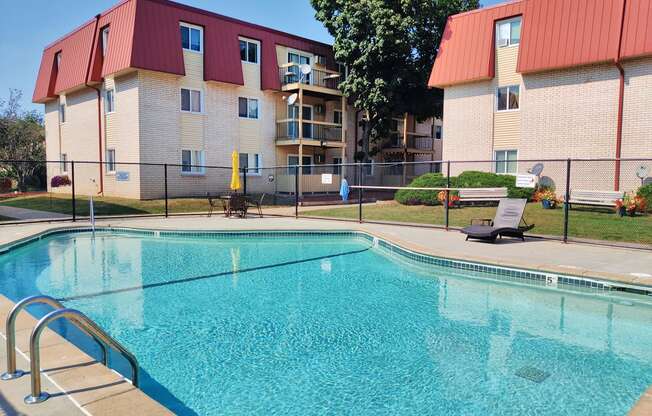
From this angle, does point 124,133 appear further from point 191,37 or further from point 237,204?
point 237,204

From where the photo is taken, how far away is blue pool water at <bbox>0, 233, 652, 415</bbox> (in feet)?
12.7

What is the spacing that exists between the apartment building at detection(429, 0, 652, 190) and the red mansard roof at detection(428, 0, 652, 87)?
0.12ft

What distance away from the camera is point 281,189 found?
86.3 ft

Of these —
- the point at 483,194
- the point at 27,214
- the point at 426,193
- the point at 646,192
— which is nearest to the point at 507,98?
the point at 426,193

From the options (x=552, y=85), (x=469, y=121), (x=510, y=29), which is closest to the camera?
(x=552, y=85)

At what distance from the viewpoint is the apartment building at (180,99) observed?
20.6 meters

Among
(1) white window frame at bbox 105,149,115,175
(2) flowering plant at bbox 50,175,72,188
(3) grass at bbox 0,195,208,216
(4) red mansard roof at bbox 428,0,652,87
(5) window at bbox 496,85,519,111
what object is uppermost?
(4) red mansard roof at bbox 428,0,652,87

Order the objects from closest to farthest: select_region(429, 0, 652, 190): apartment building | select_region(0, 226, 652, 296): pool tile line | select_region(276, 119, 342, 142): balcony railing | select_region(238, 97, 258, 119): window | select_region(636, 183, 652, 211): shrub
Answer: select_region(0, 226, 652, 296): pool tile line → select_region(636, 183, 652, 211): shrub → select_region(429, 0, 652, 190): apartment building → select_region(238, 97, 258, 119): window → select_region(276, 119, 342, 142): balcony railing

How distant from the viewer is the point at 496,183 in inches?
691

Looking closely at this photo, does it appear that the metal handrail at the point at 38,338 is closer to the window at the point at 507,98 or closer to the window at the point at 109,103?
the window at the point at 507,98

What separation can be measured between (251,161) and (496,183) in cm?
1346

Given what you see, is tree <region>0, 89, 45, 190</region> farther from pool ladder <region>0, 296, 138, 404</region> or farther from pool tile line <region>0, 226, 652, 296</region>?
pool ladder <region>0, 296, 138, 404</region>

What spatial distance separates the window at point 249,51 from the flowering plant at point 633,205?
18850 millimetres

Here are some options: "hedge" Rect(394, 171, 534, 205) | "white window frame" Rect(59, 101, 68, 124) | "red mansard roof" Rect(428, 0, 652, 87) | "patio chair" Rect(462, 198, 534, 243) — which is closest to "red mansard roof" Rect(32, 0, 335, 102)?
"white window frame" Rect(59, 101, 68, 124)
